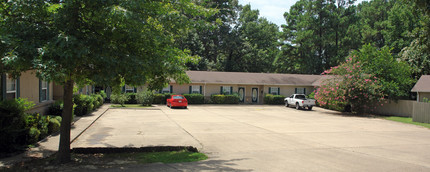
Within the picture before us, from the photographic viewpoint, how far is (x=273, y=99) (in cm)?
3641

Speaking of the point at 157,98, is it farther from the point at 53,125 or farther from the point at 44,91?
the point at 53,125

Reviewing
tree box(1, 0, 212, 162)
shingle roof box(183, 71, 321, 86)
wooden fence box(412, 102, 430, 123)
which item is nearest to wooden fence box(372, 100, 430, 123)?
wooden fence box(412, 102, 430, 123)

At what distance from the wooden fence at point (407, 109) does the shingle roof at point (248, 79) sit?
12.0 meters

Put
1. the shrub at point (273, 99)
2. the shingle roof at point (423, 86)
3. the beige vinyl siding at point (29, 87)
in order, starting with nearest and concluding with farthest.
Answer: the beige vinyl siding at point (29, 87) → the shingle roof at point (423, 86) → the shrub at point (273, 99)

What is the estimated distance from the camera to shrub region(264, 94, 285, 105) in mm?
36406

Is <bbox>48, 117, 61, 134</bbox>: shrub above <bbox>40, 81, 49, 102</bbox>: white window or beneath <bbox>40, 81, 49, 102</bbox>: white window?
beneath

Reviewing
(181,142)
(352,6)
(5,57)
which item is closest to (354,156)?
(181,142)

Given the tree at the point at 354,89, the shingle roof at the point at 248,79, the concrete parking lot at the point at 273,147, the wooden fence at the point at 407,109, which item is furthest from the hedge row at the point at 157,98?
the wooden fence at the point at 407,109

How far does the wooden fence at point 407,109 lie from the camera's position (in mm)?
21133

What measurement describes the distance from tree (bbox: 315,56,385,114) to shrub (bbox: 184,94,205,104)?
1298 centimetres

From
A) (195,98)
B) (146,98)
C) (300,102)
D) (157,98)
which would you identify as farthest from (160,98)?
(300,102)

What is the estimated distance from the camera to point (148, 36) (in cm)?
775

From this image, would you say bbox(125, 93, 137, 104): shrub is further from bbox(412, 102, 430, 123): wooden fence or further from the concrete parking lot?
bbox(412, 102, 430, 123): wooden fence

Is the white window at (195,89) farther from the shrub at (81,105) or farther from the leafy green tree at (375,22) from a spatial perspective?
the leafy green tree at (375,22)
